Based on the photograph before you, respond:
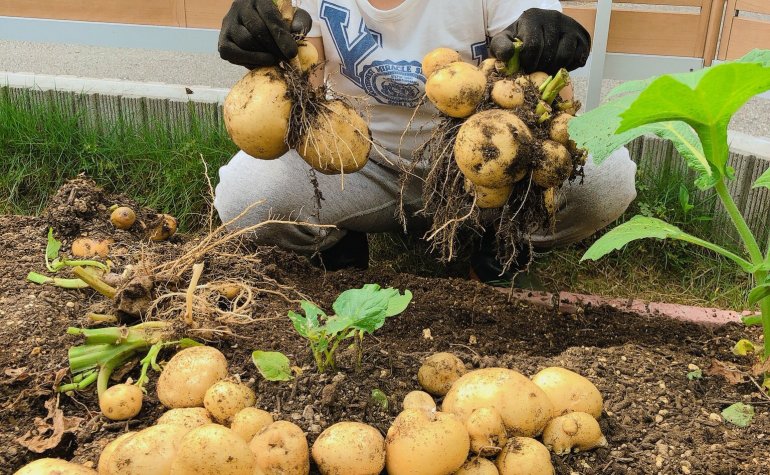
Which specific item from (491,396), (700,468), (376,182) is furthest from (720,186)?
(376,182)

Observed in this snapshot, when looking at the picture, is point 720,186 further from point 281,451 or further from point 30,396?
point 30,396

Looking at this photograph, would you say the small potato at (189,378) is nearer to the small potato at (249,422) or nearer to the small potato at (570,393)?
the small potato at (249,422)

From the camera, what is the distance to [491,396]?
1.38m

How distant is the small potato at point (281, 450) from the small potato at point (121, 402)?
0.40m

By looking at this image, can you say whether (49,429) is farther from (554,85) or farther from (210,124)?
(210,124)

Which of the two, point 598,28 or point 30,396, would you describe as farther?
point 598,28

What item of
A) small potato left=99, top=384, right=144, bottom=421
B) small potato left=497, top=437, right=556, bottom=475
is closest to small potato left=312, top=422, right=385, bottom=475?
small potato left=497, top=437, right=556, bottom=475

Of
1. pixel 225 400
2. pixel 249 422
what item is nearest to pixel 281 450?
pixel 249 422

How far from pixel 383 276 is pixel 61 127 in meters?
1.72

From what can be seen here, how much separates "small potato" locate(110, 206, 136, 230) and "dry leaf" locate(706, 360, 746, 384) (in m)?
1.80

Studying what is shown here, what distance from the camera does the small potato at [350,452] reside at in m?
1.28

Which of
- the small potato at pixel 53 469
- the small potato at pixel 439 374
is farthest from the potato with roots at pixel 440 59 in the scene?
the small potato at pixel 53 469

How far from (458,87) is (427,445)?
36.1 inches

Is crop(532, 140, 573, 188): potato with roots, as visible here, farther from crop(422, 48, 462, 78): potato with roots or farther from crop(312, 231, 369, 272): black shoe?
crop(312, 231, 369, 272): black shoe
